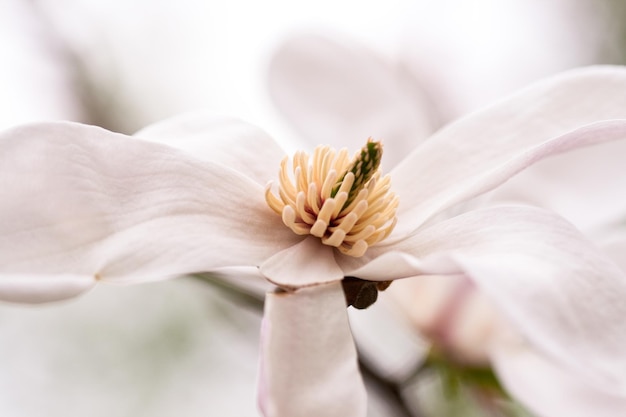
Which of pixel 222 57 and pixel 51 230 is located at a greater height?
pixel 51 230

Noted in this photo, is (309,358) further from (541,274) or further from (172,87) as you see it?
(172,87)

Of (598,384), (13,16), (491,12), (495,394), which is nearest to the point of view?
(598,384)

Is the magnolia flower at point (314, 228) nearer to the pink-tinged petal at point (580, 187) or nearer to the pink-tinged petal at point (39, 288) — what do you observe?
the pink-tinged petal at point (39, 288)

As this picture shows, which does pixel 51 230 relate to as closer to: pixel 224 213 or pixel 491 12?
pixel 224 213

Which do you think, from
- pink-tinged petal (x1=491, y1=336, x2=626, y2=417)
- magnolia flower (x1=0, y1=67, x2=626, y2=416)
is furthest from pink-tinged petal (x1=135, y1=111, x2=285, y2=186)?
pink-tinged petal (x1=491, y1=336, x2=626, y2=417)

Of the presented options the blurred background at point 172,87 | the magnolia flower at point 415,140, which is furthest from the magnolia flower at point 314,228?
the blurred background at point 172,87

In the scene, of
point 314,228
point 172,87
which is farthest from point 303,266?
point 172,87

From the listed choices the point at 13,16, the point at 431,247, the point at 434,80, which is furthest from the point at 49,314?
the point at 431,247
